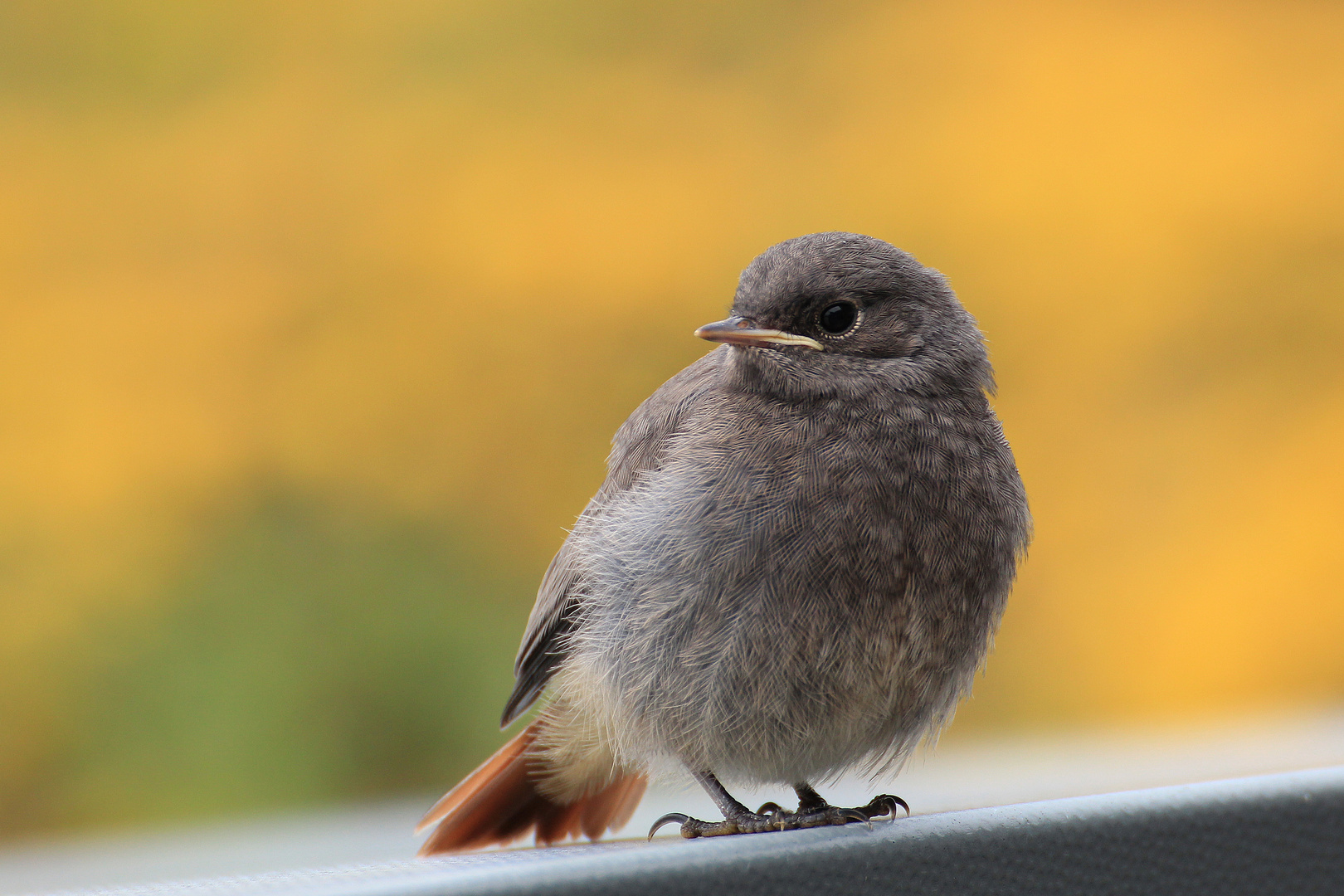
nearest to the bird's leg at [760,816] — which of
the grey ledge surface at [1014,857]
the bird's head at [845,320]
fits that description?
the grey ledge surface at [1014,857]

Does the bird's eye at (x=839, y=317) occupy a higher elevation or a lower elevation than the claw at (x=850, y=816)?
higher

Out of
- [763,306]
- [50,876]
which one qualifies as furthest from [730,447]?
[50,876]

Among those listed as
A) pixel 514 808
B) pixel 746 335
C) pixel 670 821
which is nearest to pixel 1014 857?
pixel 670 821

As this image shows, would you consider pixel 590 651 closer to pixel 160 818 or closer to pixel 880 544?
pixel 880 544

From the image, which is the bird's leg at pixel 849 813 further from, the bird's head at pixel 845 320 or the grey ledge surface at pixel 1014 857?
the bird's head at pixel 845 320

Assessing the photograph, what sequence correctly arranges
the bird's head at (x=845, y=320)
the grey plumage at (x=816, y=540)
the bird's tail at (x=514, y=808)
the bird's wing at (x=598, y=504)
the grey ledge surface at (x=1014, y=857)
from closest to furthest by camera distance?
the grey ledge surface at (x=1014, y=857), the grey plumage at (x=816, y=540), the bird's head at (x=845, y=320), the bird's wing at (x=598, y=504), the bird's tail at (x=514, y=808)
